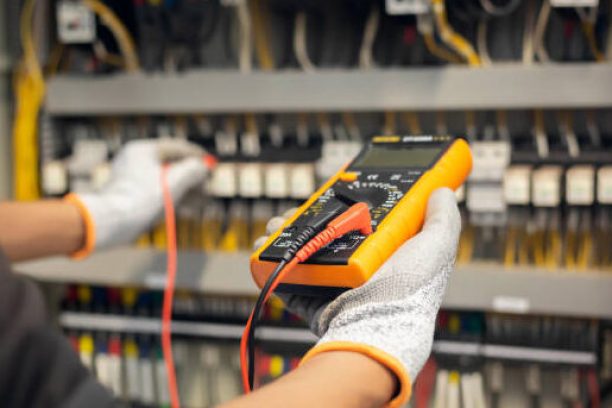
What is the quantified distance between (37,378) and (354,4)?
107cm

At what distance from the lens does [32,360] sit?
0.49 m

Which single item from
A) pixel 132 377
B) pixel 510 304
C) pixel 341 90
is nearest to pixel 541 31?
pixel 341 90

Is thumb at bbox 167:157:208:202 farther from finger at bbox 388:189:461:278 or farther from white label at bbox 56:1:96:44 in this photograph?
finger at bbox 388:189:461:278

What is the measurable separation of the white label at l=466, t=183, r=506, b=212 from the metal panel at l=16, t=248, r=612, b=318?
0.12 meters

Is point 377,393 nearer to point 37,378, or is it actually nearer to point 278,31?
point 37,378

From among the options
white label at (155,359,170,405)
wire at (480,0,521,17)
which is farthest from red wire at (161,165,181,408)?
wire at (480,0,521,17)

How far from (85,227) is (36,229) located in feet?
0.30

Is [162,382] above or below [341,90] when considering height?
below

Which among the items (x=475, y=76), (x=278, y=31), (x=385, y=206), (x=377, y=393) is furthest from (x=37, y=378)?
(x=278, y=31)

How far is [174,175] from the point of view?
133 cm

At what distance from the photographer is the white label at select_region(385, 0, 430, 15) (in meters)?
1.27

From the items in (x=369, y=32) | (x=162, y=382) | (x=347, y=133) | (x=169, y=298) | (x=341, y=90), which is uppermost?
(x=369, y=32)

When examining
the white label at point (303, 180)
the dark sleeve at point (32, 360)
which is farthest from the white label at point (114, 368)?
the dark sleeve at point (32, 360)

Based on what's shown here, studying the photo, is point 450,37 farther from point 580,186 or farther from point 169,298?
point 169,298
